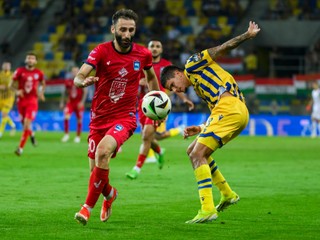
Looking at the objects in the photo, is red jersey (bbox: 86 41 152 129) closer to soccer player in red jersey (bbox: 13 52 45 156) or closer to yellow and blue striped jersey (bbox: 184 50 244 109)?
yellow and blue striped jersey (bbox: 184 50 244 109)

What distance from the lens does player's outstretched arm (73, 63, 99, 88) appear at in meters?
9.88

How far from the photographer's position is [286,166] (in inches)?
792

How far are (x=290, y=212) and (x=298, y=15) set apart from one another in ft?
101

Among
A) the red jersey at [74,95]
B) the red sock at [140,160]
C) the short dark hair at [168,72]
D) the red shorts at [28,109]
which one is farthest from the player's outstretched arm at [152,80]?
the red jersey at [74,95]

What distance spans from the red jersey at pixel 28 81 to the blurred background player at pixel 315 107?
13063mm

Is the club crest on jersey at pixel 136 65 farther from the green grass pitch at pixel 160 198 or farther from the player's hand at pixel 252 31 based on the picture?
the green grass pitch at pixel 160 198

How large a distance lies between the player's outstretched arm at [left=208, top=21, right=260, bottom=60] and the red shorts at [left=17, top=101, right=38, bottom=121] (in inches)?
568

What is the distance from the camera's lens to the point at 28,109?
24.8 m

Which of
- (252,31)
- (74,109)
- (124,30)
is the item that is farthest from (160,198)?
(74,109)

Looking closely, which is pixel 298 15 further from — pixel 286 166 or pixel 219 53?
pixel 219 53

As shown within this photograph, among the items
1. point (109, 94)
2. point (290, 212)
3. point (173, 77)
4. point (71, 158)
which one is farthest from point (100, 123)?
point (71, 158)

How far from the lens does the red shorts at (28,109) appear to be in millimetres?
24594

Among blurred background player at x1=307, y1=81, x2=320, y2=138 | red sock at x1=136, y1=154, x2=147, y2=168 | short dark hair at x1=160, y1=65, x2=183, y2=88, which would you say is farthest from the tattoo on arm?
blurred background player at x1=307, y1=81, x2=320, y2=138

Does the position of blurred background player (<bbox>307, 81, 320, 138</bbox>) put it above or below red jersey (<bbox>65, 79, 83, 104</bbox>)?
below
